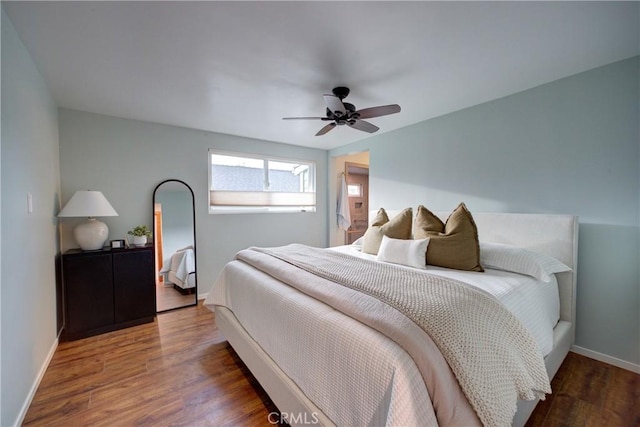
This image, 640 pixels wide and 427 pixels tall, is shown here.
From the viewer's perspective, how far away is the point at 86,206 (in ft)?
8.54

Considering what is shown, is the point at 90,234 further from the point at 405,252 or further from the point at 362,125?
the point at 405,252

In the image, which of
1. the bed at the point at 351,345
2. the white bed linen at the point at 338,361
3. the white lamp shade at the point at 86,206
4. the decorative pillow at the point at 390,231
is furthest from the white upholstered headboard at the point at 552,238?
the white lamp shade at the point at 86,206

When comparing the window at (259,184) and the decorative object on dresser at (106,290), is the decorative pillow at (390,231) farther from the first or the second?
the decorative object on dresser at (106,290)

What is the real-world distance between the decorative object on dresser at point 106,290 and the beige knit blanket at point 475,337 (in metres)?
2.47

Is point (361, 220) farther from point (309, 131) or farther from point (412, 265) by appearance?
point (412, 265)

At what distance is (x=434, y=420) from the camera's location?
0.92 m

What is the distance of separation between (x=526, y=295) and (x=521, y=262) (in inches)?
13.8

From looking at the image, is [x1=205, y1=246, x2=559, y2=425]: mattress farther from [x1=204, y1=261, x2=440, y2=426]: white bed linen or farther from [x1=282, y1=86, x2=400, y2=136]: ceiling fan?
[x1=282, y1=86, x2=400, y2=136]: ceiling fan

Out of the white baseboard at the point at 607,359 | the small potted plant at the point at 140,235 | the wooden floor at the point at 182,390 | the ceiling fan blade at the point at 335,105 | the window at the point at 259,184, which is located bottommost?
the wooden floor at the point at 182,390

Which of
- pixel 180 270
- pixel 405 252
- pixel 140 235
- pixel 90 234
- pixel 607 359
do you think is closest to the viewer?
pixel 607 359

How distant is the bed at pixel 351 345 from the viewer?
0.96 meters

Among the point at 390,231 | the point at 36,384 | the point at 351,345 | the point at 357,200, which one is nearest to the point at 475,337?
the point at 351,345

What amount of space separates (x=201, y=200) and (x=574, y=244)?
158 inches

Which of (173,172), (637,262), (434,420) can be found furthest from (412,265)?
(173,172)
